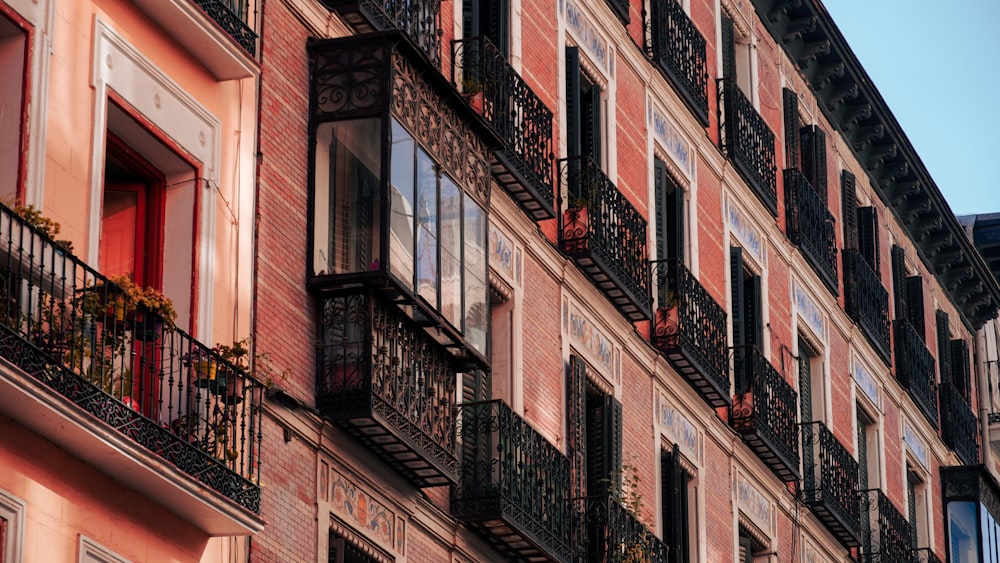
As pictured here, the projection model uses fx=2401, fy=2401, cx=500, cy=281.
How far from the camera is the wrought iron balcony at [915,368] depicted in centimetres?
3997

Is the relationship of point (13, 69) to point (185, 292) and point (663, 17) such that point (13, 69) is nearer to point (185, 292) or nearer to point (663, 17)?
point (185, 292)

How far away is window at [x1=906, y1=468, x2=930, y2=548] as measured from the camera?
39750 millimetres

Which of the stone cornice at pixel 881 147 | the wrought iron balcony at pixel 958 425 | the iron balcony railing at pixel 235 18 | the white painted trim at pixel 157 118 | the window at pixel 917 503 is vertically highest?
the stone cornice at pixel 881 147

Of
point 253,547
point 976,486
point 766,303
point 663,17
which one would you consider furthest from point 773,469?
point 253,547

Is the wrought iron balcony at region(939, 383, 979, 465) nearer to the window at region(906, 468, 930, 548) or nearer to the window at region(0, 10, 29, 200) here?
the window at region(906, 468, 930, 548)

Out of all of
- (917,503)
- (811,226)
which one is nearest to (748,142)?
(811,226)

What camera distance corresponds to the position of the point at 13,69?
1644 cm

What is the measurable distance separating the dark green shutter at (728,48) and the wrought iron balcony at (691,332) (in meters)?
5.38

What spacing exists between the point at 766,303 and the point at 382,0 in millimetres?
12649

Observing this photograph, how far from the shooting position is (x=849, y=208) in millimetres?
38844

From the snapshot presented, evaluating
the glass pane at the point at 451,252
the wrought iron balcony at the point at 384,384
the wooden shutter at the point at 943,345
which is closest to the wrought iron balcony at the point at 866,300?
the wooden shutter at the point at 943,345

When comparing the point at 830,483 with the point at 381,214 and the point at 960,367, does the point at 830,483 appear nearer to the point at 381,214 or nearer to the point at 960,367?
the point at 960,367

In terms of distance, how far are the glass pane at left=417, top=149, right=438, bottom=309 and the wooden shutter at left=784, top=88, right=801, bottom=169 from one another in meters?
15.4

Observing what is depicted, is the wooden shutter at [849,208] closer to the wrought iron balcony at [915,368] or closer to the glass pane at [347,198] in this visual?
the wrought iron balcony at [915,368]
